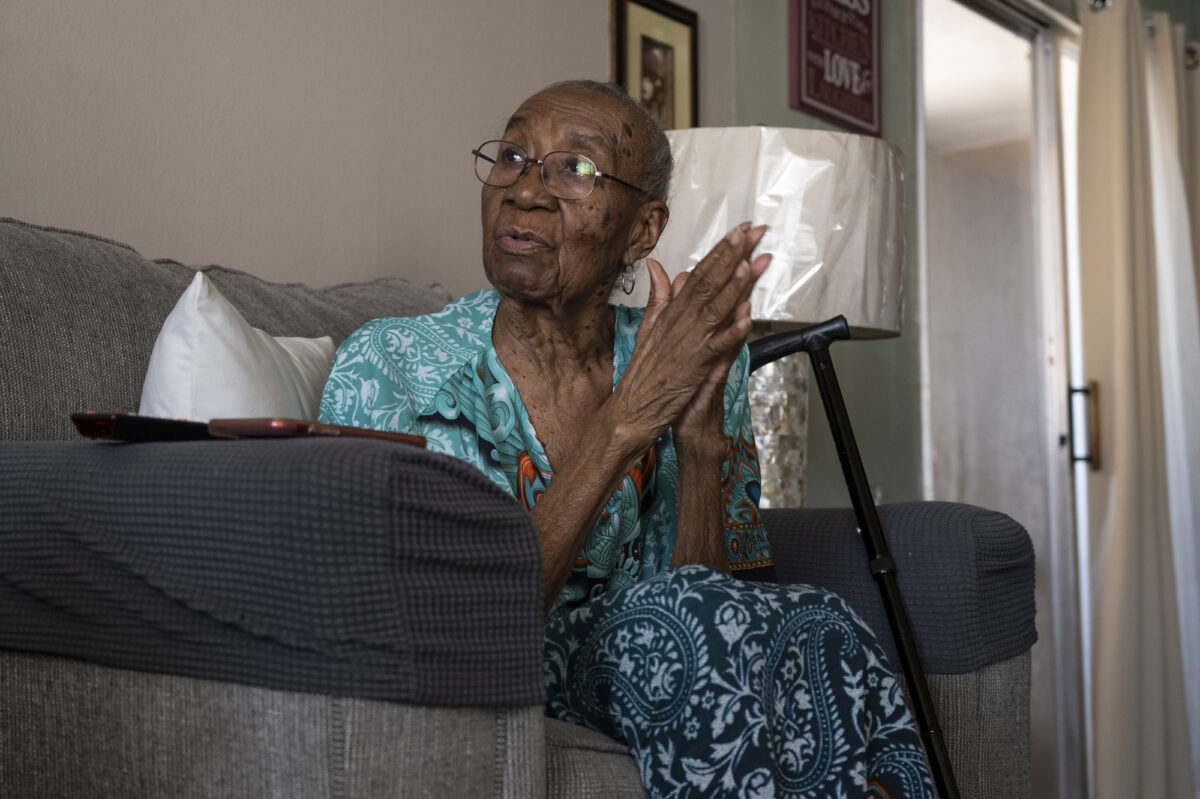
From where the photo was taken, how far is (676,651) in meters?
1.06

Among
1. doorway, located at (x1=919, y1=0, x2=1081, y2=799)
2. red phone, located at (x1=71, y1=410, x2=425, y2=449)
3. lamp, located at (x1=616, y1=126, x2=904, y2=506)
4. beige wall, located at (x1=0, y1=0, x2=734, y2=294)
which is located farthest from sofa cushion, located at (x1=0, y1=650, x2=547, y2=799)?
doorway, located at (x1=919, y1=0, x2=1081, y2=799)

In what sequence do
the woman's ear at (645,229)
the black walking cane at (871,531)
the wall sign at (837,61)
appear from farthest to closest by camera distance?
the wall sign at (837,61) → the woman's ear at (645,229) → the black walking cane at (871,531)

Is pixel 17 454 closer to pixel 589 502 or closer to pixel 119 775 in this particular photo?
pixel 119 775

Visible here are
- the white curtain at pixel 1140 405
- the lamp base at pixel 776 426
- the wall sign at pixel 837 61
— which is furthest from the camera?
the white curtain at pixel 1140 405

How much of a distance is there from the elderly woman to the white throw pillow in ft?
0.22

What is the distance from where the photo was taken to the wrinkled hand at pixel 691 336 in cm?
123

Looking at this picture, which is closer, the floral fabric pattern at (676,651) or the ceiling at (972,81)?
the floral fabric pattern at (676,651)

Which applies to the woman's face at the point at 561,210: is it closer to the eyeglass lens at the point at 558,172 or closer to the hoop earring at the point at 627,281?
the eyeglass lens at the point at 558,172

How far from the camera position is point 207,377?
125 centimetres

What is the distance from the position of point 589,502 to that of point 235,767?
1.58 ft

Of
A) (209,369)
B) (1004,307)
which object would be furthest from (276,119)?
(1004,307)

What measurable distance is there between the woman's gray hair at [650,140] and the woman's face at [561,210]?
2cm

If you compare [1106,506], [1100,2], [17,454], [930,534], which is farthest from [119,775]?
[1100,2]

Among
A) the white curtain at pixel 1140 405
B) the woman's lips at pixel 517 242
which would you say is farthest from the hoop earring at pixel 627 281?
the white curtain at pixel 1140 405
